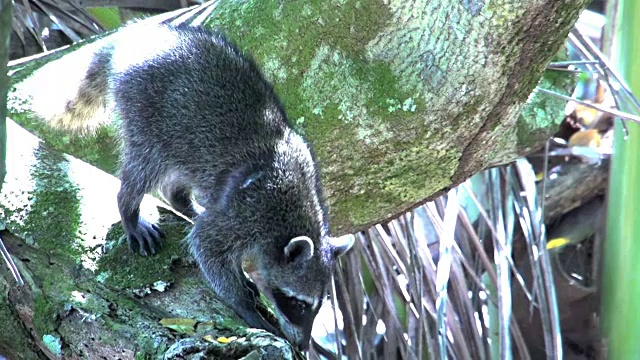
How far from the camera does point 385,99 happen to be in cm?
373

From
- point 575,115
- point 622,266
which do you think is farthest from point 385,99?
point 575,115

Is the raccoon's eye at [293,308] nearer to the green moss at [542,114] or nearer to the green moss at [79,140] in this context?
the green moss at [79,140]

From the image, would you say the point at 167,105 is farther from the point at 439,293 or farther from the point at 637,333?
the point at 637,333

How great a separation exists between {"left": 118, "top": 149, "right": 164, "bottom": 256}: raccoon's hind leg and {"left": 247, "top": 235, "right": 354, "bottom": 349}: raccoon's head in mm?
569

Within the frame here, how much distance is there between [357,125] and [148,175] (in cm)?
99

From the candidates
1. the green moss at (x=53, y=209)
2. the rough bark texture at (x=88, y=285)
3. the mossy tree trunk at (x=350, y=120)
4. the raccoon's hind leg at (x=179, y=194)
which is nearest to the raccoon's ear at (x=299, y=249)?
the mossy tree trunk at (x=350, y=120)

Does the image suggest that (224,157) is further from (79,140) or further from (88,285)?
(88,285)

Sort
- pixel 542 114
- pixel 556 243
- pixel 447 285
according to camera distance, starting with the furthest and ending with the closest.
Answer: pixel 556 243 → pixel 447 285 → pixel 542 114

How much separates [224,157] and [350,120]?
0.65 meters

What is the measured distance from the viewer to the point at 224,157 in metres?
4.00

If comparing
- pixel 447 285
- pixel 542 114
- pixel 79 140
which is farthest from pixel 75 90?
pixel 542 114

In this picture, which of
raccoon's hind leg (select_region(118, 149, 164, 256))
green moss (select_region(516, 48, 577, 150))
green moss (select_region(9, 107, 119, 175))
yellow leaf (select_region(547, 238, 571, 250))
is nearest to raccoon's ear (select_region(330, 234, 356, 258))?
raccoon's hind leg (select_region(118, 149, 164, 256))

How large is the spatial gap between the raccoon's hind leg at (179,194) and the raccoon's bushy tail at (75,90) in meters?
0.46

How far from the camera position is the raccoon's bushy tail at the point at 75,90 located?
165 inches
